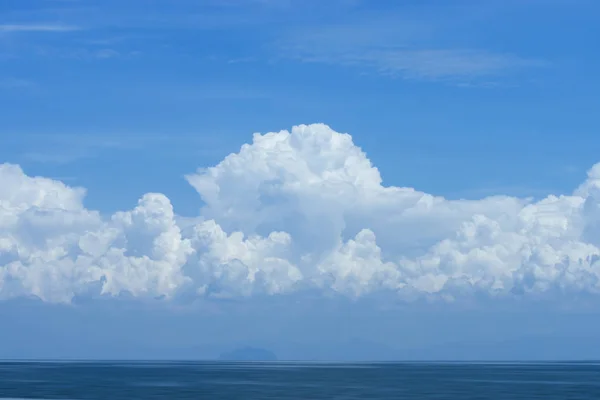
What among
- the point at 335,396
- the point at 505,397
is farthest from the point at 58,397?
the point at 505,397

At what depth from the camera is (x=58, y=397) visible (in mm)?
120312

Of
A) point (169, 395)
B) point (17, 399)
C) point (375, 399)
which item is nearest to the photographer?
point (17, 399)

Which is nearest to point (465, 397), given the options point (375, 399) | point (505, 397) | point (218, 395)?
point (505, 397)

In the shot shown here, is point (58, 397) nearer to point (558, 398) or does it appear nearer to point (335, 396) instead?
point (335, 396)

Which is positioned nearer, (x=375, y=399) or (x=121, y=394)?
(x=375, y=399)

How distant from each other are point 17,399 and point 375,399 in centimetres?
4797

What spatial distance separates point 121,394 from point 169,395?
27.4ft

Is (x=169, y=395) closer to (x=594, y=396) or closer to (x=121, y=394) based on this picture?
(x=121, y=394)

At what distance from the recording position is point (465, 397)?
124250 millimetres

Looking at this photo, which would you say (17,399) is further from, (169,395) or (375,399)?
(375,399)

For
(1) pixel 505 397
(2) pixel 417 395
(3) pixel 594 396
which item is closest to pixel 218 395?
(2) pixel 417 395

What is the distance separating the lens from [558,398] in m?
122

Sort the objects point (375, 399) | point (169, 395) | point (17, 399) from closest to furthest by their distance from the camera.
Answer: point (17, 399), point (375, 399), point (169, 395)

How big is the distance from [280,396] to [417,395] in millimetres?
23429
